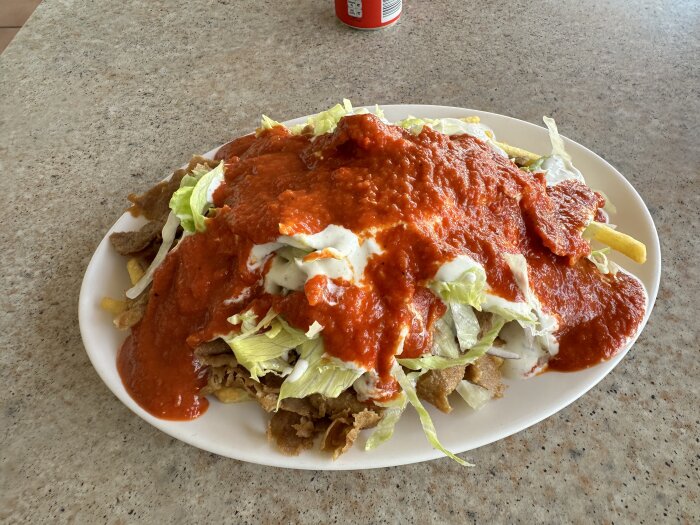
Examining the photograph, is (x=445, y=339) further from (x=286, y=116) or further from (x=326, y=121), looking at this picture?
(x=286, y=116)

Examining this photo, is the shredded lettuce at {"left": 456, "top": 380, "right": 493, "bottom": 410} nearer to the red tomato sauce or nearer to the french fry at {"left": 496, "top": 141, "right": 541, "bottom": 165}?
the red tomato sauce

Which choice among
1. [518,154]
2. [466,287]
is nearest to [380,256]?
[466,287]

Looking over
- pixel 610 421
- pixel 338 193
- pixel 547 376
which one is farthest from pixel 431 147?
pixel 610 421

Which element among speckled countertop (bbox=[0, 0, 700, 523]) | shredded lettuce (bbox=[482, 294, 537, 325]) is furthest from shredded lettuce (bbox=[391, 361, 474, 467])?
shredded lettuce (bbox=[482, 294, 537, 325])

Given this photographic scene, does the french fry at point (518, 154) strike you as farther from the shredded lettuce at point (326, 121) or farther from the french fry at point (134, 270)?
the french fry at point (134, 270)

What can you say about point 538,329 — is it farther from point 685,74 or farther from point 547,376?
point 685,74

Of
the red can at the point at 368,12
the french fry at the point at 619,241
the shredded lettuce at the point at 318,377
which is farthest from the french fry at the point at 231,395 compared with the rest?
the red can at the point at 368,12
